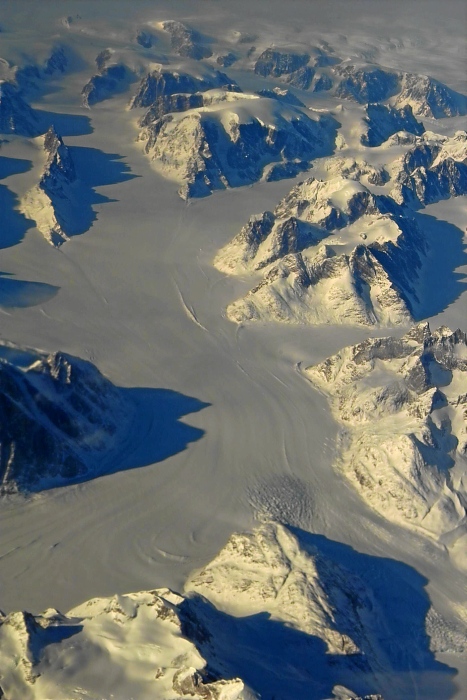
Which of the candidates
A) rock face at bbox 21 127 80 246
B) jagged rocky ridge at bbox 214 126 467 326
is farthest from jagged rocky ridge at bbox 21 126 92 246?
jagged rocky ridge at bbox 214 126 467 326

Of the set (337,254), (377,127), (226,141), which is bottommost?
(377,127)

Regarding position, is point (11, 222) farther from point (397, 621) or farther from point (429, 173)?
point (397, 621)

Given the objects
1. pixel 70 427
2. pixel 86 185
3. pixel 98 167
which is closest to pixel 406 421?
pixel 70 427

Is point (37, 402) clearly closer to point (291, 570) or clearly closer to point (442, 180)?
point (291, 570)

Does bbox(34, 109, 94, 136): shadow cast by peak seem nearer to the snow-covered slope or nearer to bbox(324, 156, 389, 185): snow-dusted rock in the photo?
bbox(324, 156, 389, 185): snow-dusted rock

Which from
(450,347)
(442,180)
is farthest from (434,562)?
(442,180)

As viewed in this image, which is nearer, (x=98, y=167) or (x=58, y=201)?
(x=58, y=201)

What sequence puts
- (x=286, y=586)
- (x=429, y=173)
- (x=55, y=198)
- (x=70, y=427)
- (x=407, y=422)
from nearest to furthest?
(x=286, y=586)
(x=70, y=427)
(x=407, y=422)
(x=55, y=198)
(x=429, y=173)

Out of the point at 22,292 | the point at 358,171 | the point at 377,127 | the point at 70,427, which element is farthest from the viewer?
the point at 377,127
